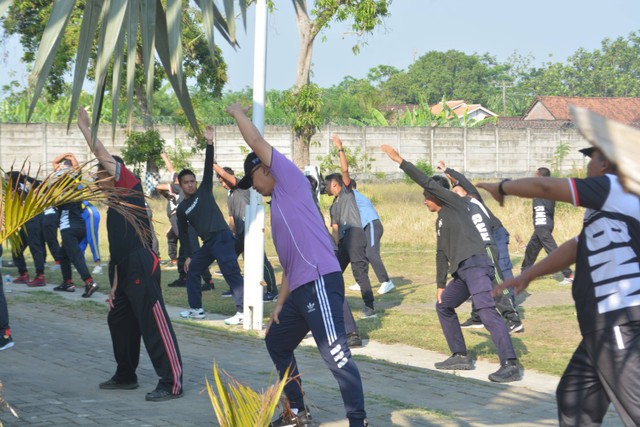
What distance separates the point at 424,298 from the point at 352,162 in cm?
2304

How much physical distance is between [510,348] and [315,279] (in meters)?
3.25

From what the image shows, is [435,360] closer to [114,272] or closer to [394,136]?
[114,272]

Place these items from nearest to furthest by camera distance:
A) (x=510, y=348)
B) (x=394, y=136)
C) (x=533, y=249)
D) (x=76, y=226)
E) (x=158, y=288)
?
1. (x=158, y=288)
2. (x=510, y=348)
3. (x=76, y=226)
4. (x=533, y=249)
5. (x=394, y=136)

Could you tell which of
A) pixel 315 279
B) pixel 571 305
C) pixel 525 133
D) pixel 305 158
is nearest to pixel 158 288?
pixel 315 279

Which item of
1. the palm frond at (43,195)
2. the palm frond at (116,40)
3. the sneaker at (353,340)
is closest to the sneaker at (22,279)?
the sneaker at (353,340)

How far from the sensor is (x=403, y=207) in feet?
94.2

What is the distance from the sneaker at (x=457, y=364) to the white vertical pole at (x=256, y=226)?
2.66 meters

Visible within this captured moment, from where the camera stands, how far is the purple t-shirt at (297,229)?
6.06 meters

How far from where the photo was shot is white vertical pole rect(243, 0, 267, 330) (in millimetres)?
10547

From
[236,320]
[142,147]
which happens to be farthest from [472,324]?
[142,147]

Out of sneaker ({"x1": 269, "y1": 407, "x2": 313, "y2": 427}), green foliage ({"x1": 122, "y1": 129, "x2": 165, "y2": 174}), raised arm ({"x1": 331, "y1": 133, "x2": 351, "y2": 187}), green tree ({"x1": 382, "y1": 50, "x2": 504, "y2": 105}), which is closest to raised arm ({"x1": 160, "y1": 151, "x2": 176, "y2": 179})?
raised arm ({"x1": 331, "y1": 133, "x2": 351, "y2": 187})

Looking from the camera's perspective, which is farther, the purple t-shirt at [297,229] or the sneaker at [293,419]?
the sneaker at [293,419]

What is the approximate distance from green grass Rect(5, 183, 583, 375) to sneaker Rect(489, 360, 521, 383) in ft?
1.67

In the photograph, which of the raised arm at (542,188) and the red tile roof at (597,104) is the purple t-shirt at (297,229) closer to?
the raised arm at (542,188)
